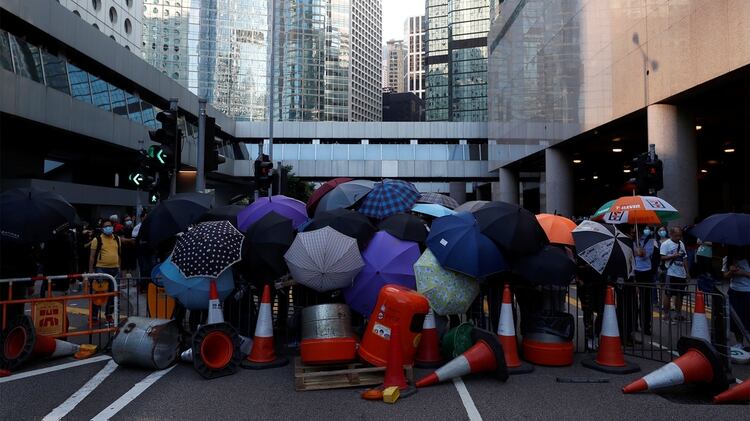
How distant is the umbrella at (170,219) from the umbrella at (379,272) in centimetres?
282

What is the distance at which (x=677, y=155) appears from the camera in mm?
16734

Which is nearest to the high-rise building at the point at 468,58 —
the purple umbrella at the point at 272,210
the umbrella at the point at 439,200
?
the umbrella at the point at 439,200

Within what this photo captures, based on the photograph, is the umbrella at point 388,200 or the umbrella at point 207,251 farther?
the umbrella at point 388,200

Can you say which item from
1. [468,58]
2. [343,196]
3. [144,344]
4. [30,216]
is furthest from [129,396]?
[468,58]

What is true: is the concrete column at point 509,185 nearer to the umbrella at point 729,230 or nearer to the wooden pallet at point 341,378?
the umbrella at point 729,230

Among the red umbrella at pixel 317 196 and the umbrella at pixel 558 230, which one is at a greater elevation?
the red umbrella at pixel 317 196

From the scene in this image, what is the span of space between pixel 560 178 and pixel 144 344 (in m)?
24.5

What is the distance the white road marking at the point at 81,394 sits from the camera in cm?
457

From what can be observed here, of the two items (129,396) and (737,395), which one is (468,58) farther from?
(129,396)

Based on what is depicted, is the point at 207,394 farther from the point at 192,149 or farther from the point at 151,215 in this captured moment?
the point at 192,149

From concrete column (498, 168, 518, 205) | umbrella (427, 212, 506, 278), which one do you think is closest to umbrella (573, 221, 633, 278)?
umbrella (427, 212, 506, 278)

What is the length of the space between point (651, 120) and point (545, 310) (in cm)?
1358

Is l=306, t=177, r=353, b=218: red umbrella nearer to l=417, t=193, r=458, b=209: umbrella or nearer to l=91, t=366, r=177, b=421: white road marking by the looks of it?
l=417, t=193, r=458, b=209: umbrella

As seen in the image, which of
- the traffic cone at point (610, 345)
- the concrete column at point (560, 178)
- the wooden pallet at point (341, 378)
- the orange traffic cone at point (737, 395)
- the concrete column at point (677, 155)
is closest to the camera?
the orange traffic cone at point (737, 395)
